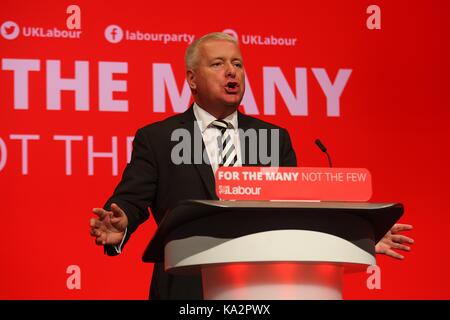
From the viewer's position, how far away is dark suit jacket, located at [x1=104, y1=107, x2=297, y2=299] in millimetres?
2465

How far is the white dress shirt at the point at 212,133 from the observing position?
2650 mm

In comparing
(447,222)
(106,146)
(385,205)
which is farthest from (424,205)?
(385,205)

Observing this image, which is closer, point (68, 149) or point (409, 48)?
point (68, 149)

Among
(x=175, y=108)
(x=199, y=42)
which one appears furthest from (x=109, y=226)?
(x=175, y=108)

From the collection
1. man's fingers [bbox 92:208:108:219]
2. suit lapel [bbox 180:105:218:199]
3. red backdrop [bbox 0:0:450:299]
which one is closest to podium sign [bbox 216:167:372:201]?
man's fingers [bbox 92:208:108:219]

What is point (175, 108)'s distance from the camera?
147 inches

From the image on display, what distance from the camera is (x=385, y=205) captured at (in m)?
1.79

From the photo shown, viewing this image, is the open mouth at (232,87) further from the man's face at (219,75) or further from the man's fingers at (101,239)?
the man's fingers at (101,239)

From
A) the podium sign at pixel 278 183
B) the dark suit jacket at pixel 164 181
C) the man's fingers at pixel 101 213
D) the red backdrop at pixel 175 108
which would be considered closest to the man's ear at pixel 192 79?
the dark suit jacket at pixel 164 181

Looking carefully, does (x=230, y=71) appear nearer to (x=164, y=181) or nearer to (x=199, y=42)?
(x=199, y=42)

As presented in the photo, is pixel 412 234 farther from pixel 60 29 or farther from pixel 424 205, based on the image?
pixel 60 29

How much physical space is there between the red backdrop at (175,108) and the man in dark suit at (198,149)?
91 centimetres

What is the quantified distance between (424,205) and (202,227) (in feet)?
7.96

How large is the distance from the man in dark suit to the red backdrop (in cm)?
91
